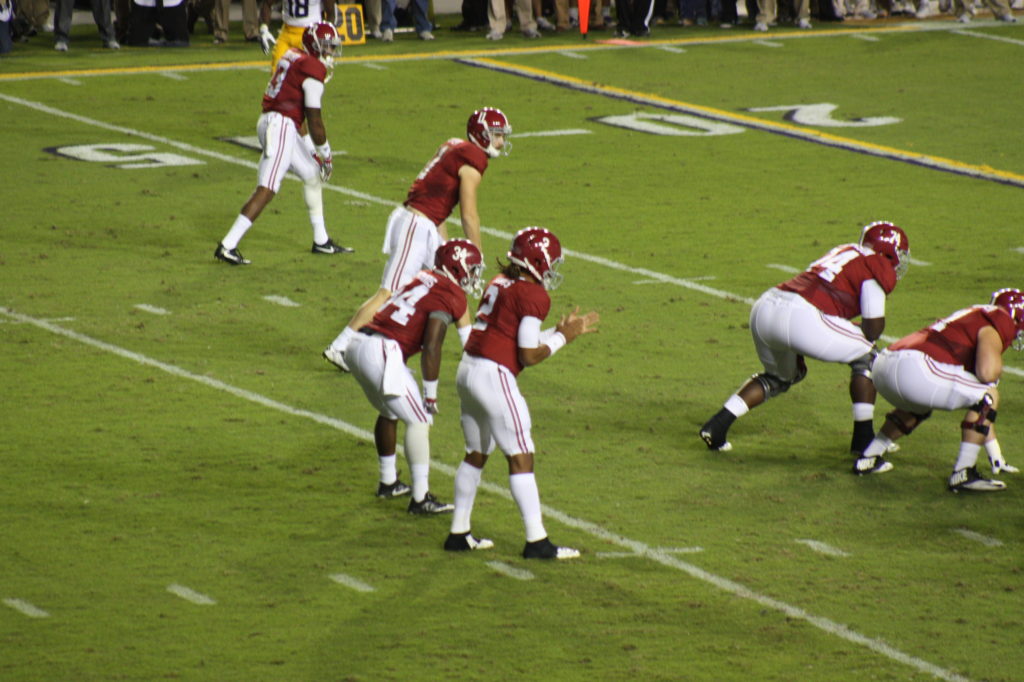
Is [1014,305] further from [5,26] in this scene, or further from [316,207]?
[5,26]

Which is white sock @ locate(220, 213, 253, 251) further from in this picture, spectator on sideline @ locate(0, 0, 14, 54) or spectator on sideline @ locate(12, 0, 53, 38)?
spectator on sideline @ locate(12, 0, 53, 38)

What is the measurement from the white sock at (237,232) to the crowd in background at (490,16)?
352 inches

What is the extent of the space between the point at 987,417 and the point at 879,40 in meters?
16.1

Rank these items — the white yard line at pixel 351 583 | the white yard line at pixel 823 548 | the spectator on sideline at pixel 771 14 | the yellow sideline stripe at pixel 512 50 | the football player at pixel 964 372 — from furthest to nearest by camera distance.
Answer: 1. the spectator on sideline at pixel 771 14
2. the yellow sideline stripe at pixel 512 50
3. the football player at pixel 964 372
4. the white yard line at pixel 823 548
5. the white yard line at pixel 351 583

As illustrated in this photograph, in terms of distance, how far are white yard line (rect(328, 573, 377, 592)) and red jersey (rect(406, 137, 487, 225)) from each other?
3581 millimetres

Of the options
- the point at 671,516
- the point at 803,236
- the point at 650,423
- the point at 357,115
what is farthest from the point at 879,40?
the point at 671,516

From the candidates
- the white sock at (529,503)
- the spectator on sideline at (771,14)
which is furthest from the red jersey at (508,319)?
the spectator on sideline at (771,14)

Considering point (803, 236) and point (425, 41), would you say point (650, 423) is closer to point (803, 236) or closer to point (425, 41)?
point (803, 236)

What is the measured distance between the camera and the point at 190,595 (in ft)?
23.8

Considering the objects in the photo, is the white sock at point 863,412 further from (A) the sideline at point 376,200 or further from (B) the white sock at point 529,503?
(B) the white sock at point 529,503

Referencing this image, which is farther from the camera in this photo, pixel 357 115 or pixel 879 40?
pixel 879 40

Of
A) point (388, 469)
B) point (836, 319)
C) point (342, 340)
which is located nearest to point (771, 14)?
point (342, 340)

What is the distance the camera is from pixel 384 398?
315 inches

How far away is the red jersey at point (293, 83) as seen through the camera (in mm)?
12875
